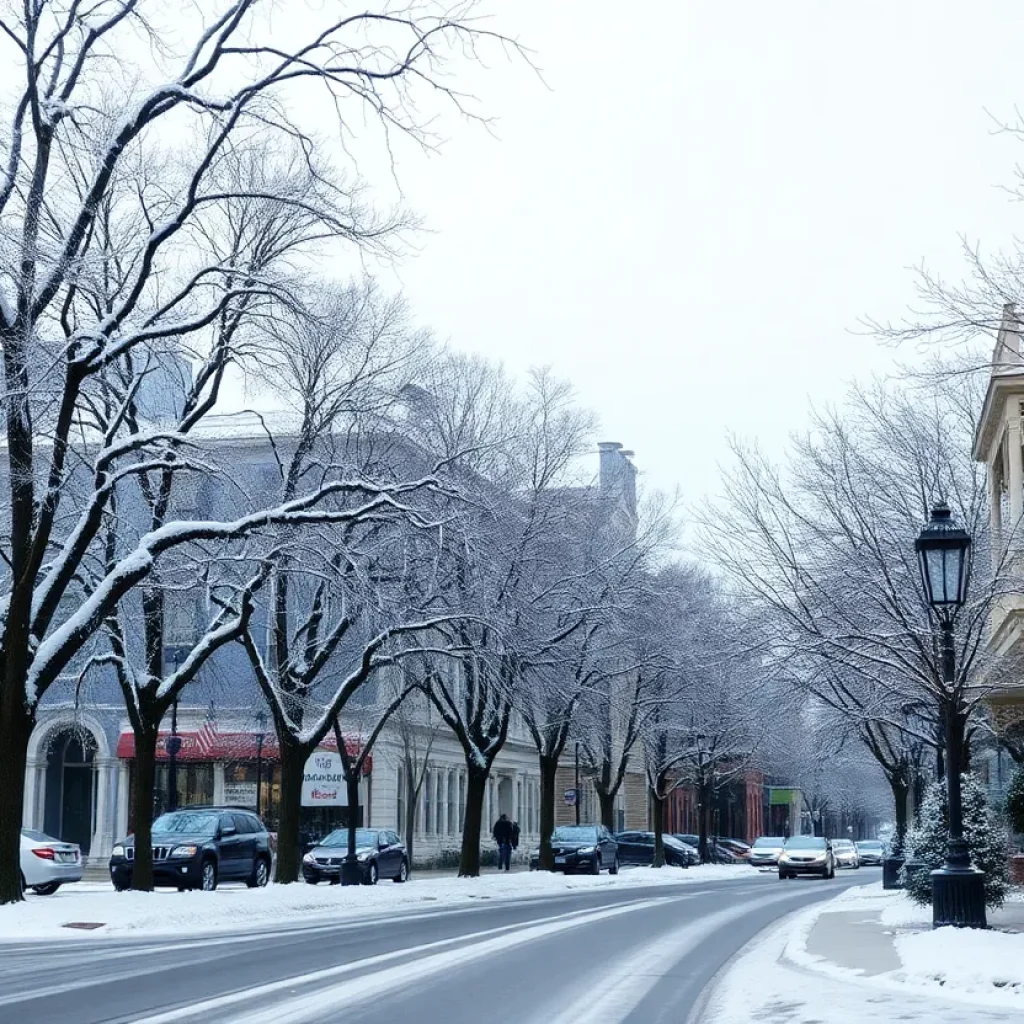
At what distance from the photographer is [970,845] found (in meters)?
21.5

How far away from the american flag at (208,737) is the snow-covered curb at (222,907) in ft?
53.8

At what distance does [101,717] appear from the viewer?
52656 mm

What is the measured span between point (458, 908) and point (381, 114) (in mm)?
14903

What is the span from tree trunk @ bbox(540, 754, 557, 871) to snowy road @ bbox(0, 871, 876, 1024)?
2048 centimetres

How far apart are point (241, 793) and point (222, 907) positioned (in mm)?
28484

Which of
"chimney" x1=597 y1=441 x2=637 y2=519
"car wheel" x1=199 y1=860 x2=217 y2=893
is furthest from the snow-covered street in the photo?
"chimney" x1=597 y1=441 x2=637 y2=519

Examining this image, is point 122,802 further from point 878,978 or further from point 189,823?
→ point 878,978

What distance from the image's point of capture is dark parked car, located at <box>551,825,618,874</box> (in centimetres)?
4738

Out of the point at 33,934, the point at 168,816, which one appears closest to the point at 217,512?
the point at 168,816

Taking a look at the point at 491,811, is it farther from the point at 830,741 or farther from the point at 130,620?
the point at 130,620

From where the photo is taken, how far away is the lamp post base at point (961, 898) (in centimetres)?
1616

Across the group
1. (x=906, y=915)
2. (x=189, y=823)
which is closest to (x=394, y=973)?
(x=906, y=915)

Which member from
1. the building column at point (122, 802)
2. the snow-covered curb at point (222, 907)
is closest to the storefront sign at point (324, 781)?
the building column at point (122, 802)

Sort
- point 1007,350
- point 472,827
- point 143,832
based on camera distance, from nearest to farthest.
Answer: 1. point 1007,350
2. point 143,832
3. point 472,827
